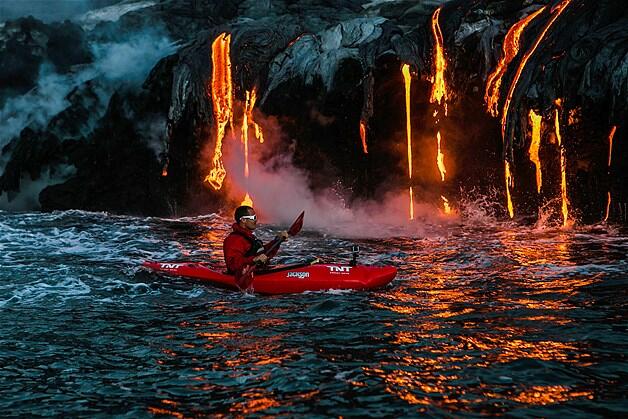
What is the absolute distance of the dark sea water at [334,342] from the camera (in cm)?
480

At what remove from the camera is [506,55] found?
15.3 metres

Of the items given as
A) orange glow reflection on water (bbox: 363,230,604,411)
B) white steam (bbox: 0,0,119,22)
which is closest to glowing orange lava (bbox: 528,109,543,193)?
orange glow reflection on water (bbox: 363,230,604,411)

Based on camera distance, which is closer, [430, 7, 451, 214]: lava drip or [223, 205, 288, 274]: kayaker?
[223, 205, 288, 274]: kayaker

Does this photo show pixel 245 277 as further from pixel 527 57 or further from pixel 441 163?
pixel 441 163

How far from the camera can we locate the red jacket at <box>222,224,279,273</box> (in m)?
9.30

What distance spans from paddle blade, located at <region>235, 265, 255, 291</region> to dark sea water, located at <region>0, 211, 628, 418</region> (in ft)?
0.45

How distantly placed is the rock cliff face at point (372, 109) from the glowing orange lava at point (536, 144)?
33 mm

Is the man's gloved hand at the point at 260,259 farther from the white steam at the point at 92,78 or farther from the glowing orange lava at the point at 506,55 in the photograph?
the white steam at the point at 92,78

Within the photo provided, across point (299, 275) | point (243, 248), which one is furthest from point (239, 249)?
point (299, 275)

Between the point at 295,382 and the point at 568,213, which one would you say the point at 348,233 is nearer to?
the point at 568,213

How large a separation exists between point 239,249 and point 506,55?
8.90 m

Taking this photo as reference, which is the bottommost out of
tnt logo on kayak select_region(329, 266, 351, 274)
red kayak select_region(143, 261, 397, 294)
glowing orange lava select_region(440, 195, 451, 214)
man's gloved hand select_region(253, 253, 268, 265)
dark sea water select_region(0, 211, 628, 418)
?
dark sea water select_region(0, 211, 628, 418)

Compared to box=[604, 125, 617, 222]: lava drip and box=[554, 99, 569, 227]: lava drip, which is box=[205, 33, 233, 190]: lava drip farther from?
box=[604, 125, 617, 222]: lava drip

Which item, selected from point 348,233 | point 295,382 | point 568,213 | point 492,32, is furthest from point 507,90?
point 295,382
